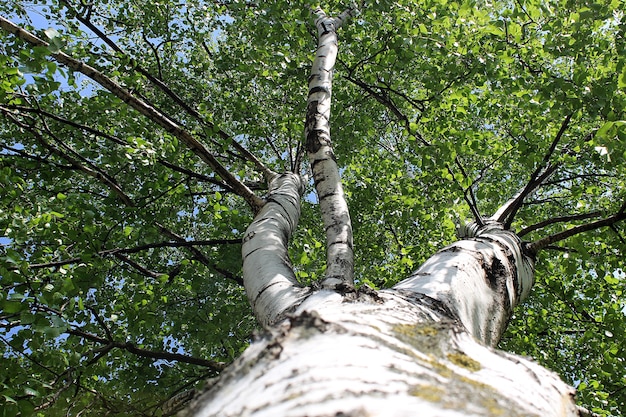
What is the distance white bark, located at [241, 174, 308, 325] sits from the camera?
2.03m

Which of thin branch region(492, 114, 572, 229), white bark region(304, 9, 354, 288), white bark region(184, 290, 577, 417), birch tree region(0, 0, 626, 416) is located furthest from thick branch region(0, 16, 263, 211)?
white bark region(184, 290, 577, 417)

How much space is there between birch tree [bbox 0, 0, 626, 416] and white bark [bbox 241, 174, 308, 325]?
0.02 meters

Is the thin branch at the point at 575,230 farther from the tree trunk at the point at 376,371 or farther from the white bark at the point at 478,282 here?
the tree trunk at the point at 376,371

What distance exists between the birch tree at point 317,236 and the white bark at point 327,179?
19mm

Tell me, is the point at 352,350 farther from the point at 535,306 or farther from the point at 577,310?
the point at 535,306

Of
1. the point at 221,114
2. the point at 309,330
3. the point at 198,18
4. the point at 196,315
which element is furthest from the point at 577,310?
the point at 198,18

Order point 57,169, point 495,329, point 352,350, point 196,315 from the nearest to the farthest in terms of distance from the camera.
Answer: point 352,350, point 495,329, point 57,169, point 196,315

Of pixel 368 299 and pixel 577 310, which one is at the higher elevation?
pixel 577 310

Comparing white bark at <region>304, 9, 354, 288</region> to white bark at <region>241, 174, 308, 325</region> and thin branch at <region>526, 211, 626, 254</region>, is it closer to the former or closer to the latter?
white bark at <region>241, 174, 308, 325</region>

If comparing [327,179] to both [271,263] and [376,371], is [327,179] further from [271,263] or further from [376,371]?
[376,371]

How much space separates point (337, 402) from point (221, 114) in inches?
287

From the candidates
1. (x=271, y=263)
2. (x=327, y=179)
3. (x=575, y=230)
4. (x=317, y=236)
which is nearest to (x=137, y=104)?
(x=327, y=179)

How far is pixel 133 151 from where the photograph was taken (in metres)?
3.48

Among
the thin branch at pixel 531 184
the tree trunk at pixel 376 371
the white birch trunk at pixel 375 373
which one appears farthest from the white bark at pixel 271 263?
the thin branch at pixel 531 184
